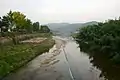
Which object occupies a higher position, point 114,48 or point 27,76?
point 114,48

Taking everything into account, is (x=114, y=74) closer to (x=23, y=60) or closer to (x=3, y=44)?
(x=23, y=60)

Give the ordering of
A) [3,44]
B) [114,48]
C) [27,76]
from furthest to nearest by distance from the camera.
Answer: [3,44] < [114,48] < [27,76]

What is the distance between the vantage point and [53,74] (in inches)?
1139

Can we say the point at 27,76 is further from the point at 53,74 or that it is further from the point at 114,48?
the point at 114,48

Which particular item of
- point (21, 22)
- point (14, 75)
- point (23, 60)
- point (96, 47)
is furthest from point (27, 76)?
point (21, 22)

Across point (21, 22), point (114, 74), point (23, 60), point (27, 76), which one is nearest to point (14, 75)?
point (27, 76)

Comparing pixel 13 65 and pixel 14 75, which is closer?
pixel 14 75

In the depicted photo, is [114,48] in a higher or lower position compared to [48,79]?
higher

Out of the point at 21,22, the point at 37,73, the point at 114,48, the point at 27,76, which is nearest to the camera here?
the point at 27,76

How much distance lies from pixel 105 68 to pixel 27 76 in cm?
1134

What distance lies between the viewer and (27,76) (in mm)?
28094

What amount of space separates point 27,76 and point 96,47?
25.0 metres

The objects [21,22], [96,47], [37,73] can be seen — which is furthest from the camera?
[21,22]

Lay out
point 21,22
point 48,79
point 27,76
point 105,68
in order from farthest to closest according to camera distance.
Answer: point 21,22
point 105,68
point 27,76
point 48,79
